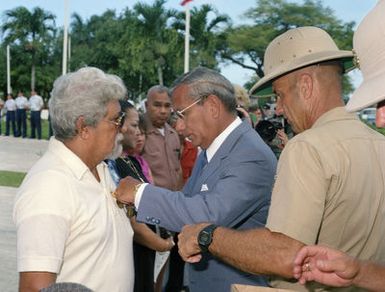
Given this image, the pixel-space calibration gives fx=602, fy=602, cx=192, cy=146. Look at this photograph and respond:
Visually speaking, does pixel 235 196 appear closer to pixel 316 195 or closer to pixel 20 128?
pixel 316 195

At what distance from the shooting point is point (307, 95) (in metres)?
2.20

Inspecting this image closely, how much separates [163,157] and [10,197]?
4735 millimetres

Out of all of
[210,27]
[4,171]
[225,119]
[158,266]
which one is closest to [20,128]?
[4,171]

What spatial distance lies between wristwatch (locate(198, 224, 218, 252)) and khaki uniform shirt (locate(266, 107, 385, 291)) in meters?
0.25

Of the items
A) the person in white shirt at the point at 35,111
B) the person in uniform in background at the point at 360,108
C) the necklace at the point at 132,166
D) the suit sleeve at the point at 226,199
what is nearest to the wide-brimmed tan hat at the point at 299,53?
the suit sleeve at the point at 226,199

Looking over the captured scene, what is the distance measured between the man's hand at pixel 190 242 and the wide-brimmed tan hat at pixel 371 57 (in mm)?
765

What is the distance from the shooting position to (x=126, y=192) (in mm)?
2539

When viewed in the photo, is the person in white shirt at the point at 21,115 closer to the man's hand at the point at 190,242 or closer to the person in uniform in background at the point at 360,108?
the man's hand at the point at 190,242

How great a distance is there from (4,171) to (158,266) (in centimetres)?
798

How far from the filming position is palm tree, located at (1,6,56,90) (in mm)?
→ 52375

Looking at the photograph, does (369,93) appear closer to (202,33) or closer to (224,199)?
(224,199)

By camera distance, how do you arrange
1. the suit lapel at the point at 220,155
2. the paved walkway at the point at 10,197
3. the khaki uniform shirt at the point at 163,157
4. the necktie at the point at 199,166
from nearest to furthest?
the suit lapel at the point at 220,155
the necktie at the point at 199,166
the paved walkway at the point at 10,197
the khaki uniform shirt at the point at 163,157

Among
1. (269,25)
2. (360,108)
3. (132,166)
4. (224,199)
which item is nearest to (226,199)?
(224,199)

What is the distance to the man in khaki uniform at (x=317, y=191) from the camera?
185cm
